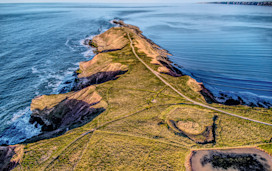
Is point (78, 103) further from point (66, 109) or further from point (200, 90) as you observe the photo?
point (200, 90)

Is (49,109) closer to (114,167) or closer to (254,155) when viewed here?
(114,167)

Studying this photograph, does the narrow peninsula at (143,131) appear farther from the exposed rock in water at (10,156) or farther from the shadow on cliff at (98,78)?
the shadow on cliff at (98,78)

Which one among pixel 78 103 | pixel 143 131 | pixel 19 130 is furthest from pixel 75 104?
pixel 143 131

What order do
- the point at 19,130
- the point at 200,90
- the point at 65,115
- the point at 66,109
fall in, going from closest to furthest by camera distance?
the point at 65,115 < the point at 19,130 < the point at 66,109 < the point at 200,90

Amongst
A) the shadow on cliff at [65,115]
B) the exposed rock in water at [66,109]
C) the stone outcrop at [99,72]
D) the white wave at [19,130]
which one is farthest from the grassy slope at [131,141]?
the stone outcrop at [99,72]

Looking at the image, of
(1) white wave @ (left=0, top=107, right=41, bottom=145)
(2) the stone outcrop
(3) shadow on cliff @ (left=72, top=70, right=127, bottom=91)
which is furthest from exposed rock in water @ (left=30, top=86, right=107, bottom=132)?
(2) the stone outcrop

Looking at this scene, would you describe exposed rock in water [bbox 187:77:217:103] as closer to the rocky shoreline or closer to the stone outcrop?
the rocky shoreline
